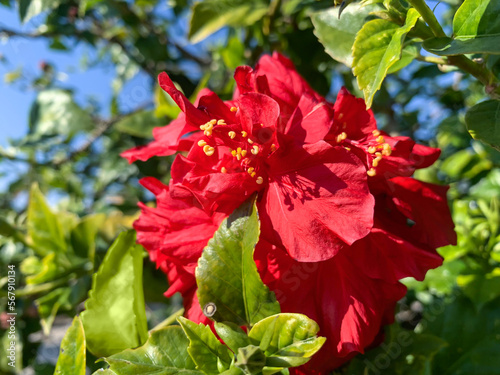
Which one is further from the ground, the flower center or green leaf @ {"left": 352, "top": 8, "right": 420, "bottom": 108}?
green leaf @ {"left": 352, "top": 8, "right": 420, "bottom": 108}

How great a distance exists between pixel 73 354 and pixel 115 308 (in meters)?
0.08

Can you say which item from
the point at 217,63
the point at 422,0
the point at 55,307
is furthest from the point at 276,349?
the point at 217,63

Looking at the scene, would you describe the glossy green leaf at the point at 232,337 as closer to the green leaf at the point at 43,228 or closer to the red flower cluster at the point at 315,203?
the red flower cluster at the point at 315,203

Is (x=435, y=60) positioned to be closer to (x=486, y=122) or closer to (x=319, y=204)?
(x=486, y=122)

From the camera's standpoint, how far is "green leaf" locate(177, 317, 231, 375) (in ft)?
1.45

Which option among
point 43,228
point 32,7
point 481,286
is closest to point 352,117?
point 481,286

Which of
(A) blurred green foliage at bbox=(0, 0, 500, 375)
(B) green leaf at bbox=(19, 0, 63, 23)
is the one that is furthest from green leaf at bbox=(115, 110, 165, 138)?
(B) green leaf at bbox=(19, 0, 63, 23)

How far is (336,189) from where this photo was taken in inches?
18.9

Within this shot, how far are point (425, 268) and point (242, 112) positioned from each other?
0.29m

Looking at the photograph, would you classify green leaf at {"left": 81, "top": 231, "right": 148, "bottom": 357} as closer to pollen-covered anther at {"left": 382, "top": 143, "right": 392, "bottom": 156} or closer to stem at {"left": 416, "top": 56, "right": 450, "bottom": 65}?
pollen-covered anther at {"left": 382, "top": 143, "right": 392, "bottom": 156}

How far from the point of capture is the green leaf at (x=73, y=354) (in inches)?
20.6

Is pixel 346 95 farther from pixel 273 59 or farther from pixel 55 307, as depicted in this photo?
pixel 55 307

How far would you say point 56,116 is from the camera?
53.6 inches

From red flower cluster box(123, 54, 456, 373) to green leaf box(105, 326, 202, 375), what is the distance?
0.18 ft
